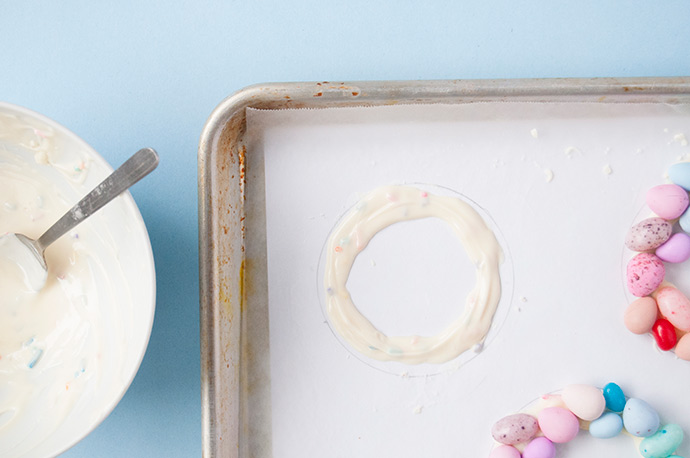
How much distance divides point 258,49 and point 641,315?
2.21ft

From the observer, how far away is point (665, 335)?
855 millimetres

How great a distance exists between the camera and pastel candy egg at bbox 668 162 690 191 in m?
0.86

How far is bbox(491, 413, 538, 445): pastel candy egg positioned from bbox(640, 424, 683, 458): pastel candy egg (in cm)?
16

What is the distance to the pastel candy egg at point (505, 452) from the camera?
84 centimetres

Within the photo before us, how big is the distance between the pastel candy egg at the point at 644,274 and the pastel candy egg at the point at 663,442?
0.63 ft

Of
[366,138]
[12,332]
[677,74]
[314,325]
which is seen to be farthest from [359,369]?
[677,74]

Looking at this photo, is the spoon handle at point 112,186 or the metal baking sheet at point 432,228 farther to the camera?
the metal baking sheet at point 432,228

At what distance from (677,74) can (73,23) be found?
902 mm

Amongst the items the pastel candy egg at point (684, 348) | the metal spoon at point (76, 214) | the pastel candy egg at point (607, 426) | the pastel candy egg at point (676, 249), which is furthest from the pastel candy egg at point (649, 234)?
the metal spoon at point (76, 214)

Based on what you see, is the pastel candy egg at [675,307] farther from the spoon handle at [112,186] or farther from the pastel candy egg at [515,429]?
the spoon handle at [112,186]

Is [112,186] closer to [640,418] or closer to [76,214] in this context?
[76,214]

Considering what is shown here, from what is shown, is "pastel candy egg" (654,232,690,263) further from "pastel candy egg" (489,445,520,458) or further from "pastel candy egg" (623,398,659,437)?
"pastel candy egg" (489,445,520,458)

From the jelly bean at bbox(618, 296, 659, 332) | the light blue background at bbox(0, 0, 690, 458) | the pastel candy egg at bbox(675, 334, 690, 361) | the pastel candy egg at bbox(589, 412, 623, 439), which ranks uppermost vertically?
the light blue background at bbox(0, 0, 690, 458)

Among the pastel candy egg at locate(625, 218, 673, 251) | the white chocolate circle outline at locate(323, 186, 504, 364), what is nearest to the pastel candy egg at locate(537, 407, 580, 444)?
the white chocolate circle outline at locate(323, 186, 504, 364)
